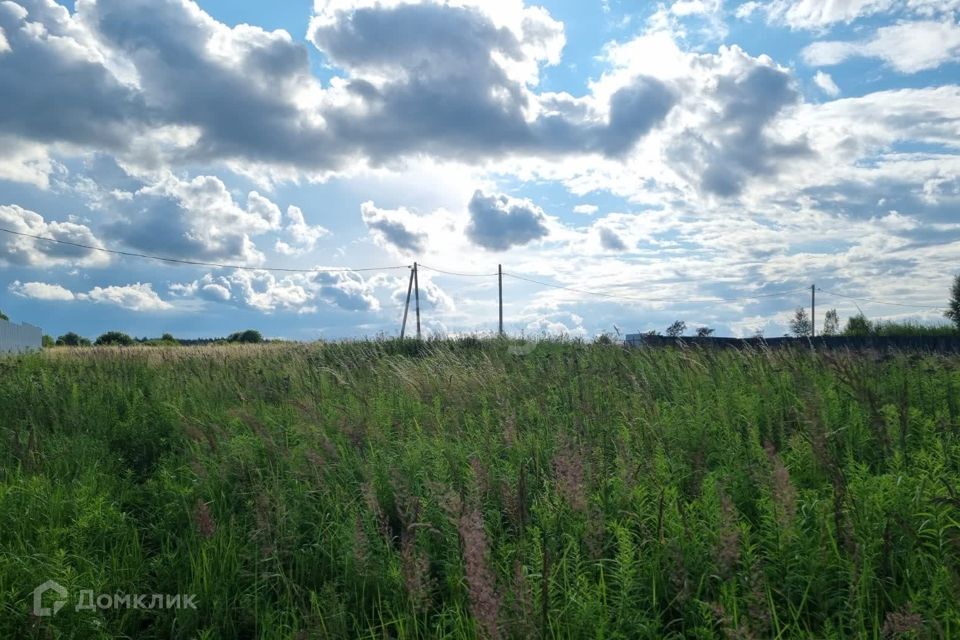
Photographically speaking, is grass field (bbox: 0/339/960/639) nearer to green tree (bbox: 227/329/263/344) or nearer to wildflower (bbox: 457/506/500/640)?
wildflower (bbox: 457/506/500/640)

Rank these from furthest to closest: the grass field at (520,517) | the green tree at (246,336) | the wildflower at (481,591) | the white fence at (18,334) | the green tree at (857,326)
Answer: the green tree at (246,336) < the white fence at (18,334) < the green tree at (857,326) < the grass field at (520,517) < the wildflower at (481,591)

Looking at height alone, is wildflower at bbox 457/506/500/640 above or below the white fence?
below

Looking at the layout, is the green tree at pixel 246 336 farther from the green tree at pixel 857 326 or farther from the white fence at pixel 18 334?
the green tree at pixel 857 326

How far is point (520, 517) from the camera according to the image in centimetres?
325

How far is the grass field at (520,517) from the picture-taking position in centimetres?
299

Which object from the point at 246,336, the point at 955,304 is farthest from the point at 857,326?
the point at 246,336

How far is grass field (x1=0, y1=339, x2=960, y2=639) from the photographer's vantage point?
9.82 feet

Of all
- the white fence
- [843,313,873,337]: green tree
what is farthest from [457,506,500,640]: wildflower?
the white fence

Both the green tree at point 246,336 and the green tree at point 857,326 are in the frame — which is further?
the green tree at point 246,336

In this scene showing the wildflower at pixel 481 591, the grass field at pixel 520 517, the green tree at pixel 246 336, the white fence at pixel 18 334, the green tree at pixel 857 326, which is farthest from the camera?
the green tree at pixel 246 336

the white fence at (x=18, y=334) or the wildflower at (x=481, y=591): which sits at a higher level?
the white fence at (x=18, y=334)

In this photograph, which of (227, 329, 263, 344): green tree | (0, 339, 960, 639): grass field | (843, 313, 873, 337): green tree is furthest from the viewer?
(227, 329, 263, 344): green tree

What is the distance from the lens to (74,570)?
399 cm

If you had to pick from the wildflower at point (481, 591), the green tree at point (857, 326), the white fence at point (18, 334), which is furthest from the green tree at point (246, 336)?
the wildflower at point (481, 591)
